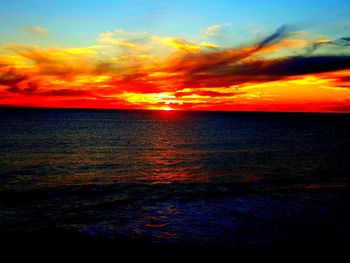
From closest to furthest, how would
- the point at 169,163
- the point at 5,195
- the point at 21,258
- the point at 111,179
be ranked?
the point at 21,258 → the point at 5,195 → the point at 111,179 → the point at 169,163

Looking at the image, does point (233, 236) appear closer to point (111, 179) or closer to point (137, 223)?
point (137, 223)

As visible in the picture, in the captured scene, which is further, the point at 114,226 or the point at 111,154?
the point at 111,154

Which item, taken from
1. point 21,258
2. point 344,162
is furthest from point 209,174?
point 21,258

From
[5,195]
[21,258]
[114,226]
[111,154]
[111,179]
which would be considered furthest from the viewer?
[111,154]

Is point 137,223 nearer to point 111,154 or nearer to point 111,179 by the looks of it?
point 111,179

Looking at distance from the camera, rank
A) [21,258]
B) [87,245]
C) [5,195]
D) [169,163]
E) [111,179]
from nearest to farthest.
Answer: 1. [21,258]
2. [87,245]
3. [5,195]
4. [111,179]
5. [169,163]

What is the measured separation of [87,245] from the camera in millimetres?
13062

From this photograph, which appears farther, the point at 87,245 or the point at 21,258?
the point at 87,245

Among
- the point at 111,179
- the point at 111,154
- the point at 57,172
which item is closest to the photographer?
the point at 111,179

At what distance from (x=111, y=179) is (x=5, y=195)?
915 centimetres

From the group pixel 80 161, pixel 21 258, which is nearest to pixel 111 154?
pixel 80 161

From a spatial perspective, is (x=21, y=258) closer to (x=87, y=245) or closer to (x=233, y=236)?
(x=87, y=245)

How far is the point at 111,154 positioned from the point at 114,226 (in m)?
31.2

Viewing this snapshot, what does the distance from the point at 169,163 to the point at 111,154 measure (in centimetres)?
1161
